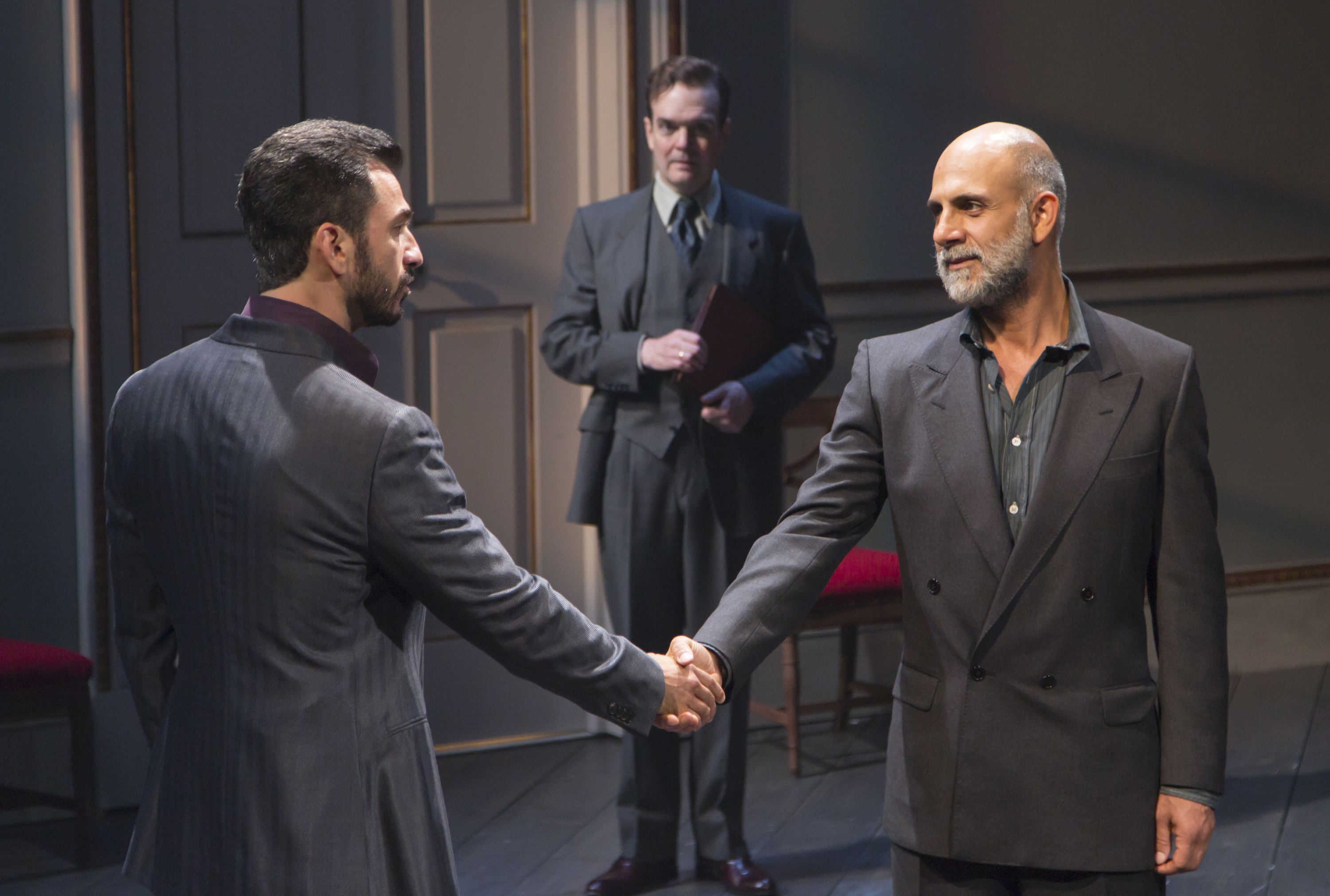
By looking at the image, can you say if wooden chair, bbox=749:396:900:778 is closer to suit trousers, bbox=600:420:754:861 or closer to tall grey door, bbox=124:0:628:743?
tall grey door, bbox=124:0:628:743

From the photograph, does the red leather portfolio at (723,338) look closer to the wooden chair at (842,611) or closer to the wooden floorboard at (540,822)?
the wooden chair at (842,611)

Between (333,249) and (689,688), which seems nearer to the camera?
(333,249)

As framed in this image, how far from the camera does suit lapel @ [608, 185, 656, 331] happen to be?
10.7 feet

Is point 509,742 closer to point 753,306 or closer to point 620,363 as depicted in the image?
point 620,363

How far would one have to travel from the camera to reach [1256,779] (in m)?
3.89

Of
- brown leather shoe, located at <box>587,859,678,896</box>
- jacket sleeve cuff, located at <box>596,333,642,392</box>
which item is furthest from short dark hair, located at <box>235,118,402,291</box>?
brown leather shoe, located at <box>587,859,678,896</box>

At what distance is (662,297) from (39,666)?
5.39 ft

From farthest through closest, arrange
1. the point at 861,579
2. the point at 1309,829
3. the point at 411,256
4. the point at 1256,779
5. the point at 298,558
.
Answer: the point at 861,579 < the point at 1256,779 < the point at 1309,829 < the point at 411,256 < the point at 298,558

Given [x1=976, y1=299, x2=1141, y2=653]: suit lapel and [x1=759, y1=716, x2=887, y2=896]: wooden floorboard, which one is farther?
[x1=759, y1=716, x2=887, y2=896]: wooden floorboard

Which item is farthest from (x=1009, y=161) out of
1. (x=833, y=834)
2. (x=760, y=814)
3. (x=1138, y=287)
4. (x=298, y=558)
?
(x=1138, y=287)

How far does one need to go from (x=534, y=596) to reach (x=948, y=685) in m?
0.53

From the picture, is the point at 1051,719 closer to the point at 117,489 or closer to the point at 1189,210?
the point at 117,489

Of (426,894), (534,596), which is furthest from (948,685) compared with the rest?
(426,894)

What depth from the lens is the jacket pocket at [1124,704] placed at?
1772mm
